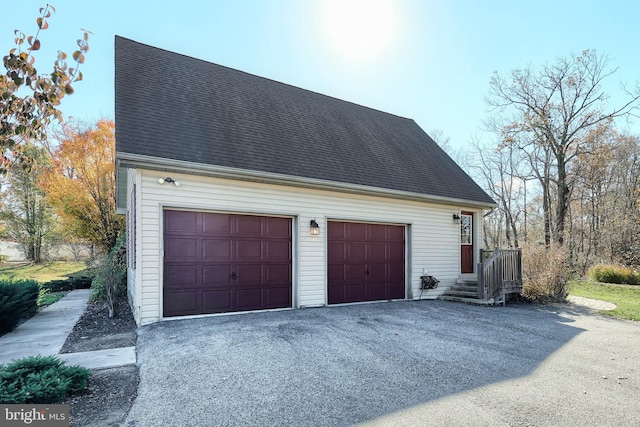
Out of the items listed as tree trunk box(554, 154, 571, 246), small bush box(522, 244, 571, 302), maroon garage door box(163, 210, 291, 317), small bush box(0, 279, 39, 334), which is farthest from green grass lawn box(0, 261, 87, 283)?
tree trunk box(554, 154, 571, 246)

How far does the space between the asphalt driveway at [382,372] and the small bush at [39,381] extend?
63 centimetres

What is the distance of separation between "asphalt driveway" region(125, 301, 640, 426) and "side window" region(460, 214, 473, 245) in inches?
170

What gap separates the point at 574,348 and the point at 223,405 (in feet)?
16.6

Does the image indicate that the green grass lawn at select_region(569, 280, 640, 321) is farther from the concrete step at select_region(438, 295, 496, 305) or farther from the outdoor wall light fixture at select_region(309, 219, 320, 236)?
the outdoor wall light fixture at select_region(309, 219, 320, 236)

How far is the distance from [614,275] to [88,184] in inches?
922

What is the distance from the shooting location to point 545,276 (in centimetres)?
927

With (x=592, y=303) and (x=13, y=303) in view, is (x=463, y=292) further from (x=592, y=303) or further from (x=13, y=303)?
(x=13, y=303)

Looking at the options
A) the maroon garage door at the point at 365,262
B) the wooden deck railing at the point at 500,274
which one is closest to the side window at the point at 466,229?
the wooden deck railing at the point at 500,274

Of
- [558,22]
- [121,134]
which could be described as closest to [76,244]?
[121,134]

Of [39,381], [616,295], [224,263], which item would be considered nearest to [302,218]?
[224,263]

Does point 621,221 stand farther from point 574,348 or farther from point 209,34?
point 209,34

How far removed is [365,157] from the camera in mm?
9570

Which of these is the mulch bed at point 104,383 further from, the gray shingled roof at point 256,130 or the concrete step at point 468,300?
the concrete step at point 468,300

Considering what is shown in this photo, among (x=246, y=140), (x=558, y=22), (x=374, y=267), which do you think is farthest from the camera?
(x=558, y=22)
